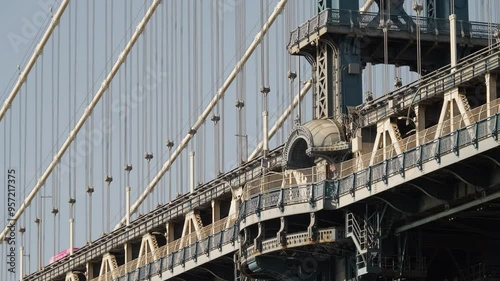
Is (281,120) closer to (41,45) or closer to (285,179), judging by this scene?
(285,179)

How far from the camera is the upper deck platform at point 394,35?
11169cm

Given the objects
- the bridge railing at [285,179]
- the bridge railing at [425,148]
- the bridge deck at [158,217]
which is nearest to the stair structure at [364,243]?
the bridge railing at [425,148]

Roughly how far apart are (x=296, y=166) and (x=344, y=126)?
3395mm

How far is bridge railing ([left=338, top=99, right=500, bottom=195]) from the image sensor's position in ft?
311

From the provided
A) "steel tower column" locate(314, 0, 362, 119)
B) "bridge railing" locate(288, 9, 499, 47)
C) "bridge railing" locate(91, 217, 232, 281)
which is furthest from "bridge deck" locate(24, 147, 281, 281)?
"bridge railing" locate(288, 9, 499, 47)

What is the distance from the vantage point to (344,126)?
4286 inches

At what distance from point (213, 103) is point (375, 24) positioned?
32.1 m

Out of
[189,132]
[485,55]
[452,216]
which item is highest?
[189,132]

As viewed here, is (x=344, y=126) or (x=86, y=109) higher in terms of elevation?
(x=86, y=109)

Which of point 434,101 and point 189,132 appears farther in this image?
point 189,132

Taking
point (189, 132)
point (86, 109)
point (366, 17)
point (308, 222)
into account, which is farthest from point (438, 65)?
point (86, 109)

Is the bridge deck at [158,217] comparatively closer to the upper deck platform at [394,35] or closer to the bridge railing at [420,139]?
the upper deck platform at [394,35]

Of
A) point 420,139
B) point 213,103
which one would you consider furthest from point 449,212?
point 213,103

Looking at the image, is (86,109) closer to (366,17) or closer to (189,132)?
(189,132)
